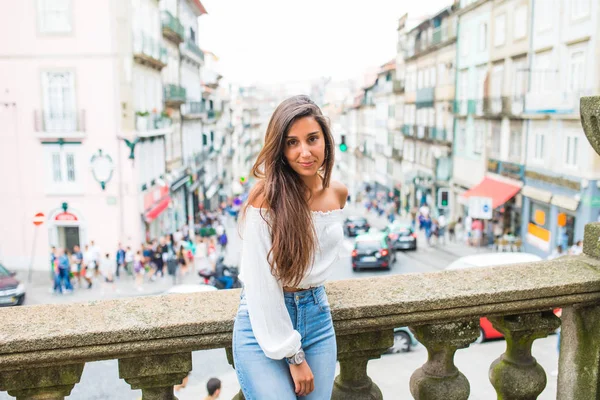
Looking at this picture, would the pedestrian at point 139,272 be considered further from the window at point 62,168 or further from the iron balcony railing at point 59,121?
the iron balcony railing at point 59,121

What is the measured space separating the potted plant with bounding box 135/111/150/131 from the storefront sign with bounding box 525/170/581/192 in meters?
17.0

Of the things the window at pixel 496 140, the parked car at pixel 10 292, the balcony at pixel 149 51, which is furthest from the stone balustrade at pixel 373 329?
the window at pixel 496 140

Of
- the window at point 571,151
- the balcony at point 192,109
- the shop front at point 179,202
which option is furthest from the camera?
the balcony at point 192,109

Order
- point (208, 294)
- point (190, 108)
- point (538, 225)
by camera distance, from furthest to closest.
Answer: point (190, 108) → point (538, 225) → point (208, 294)

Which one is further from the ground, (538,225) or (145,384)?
(145,384)

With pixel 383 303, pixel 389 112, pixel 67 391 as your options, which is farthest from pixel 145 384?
pixel 389 112

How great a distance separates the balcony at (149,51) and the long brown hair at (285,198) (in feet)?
82.3

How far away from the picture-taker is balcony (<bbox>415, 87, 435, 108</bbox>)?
4317cm

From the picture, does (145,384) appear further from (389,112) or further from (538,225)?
(389,112)

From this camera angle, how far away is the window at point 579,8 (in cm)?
2226

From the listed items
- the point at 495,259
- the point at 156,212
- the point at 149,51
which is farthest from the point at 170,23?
the point at 495,259

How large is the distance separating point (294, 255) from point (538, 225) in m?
26.6

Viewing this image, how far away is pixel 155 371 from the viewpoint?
227cm

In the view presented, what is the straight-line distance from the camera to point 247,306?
219 cm
